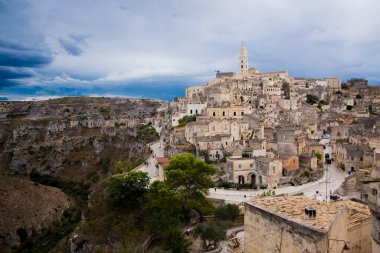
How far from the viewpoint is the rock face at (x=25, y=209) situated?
169ft

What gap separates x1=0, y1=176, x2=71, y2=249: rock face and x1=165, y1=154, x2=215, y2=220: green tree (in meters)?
35.2

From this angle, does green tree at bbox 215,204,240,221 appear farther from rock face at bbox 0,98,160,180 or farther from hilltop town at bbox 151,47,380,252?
rock face at bbox 0,98,160,180

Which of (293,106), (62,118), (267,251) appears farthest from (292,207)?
(62,118)

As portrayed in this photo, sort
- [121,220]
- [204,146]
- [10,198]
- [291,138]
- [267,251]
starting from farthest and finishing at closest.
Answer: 1. [10,198]
2. [204,146]
3. [291,138]
4. [121,220]
5. [267,251]

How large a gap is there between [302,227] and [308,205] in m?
2.30

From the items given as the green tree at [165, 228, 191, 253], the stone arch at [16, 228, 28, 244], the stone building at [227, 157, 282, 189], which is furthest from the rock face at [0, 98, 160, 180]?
the green tree at [165, 228, 191, 253]

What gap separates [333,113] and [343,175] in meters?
27.7

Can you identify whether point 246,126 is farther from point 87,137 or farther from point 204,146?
point 87,137

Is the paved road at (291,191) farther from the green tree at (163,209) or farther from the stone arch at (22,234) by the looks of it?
the stone arch at (22,234)

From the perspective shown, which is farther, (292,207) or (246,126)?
(246,126)

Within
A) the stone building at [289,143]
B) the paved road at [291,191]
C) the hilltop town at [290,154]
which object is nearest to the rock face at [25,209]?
the hilltop town at [290,154]

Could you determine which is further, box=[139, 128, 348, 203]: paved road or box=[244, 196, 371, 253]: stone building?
box=[139, 128, 348, 203]: paved road

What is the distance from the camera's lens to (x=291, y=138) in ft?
135

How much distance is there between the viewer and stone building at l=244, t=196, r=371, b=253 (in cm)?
1205
